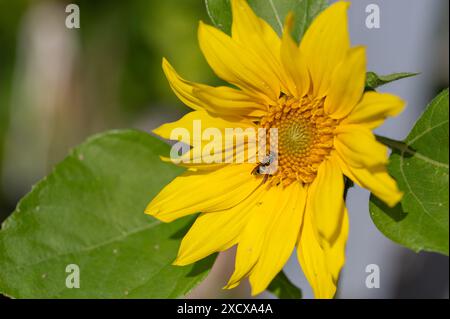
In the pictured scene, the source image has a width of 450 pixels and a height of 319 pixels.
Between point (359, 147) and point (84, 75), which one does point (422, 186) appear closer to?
point (359, 147)

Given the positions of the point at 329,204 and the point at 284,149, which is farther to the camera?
the point at 284,149

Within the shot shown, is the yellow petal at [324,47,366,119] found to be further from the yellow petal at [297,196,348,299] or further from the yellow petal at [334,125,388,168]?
the yellow petal at [297,196,348,299]

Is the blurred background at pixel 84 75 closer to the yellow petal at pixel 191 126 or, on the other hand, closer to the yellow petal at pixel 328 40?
the yellow petal at pixel 191 126

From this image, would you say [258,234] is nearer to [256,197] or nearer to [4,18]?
[256,197]

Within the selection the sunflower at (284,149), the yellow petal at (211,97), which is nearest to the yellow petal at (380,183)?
the sunflower at (284,149)

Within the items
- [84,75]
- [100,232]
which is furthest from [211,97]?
[84,75]
